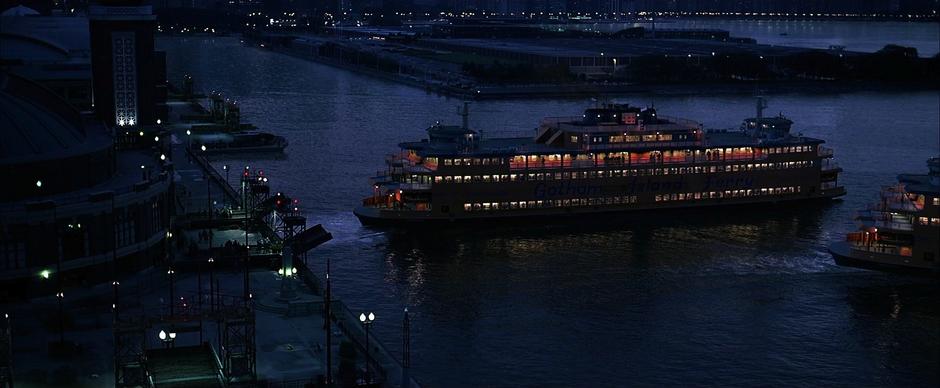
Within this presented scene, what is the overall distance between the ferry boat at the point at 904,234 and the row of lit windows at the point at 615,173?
33.1 feet

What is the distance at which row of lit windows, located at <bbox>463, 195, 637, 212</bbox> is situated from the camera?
137 ft

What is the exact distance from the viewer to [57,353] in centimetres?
2316

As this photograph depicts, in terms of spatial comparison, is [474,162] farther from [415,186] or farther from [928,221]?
[928,221]

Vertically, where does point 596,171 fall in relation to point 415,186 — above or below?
above

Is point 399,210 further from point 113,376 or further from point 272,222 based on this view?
point 113,376

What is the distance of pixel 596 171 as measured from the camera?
4331 cm

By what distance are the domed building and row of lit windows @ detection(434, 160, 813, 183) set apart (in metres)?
11.6

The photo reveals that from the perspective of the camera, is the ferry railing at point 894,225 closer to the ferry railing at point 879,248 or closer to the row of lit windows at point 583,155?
the ferry railing at point 879,248

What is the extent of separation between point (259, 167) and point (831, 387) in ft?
101

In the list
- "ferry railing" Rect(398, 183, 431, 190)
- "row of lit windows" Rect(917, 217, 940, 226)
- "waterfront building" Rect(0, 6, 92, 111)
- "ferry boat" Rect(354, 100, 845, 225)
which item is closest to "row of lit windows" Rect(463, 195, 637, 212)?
"ferry boat" Rect(354, 100, 845, 225)

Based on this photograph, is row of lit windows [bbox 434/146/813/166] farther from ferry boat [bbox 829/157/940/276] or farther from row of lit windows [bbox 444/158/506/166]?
ferry boat [bbox 829/157/940/276]

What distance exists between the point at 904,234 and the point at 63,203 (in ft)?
68.2

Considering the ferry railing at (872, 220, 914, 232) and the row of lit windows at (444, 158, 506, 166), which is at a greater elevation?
the row of lit windows at (444, 158, 506, 166)

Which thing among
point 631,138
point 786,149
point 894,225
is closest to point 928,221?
point 894,225
